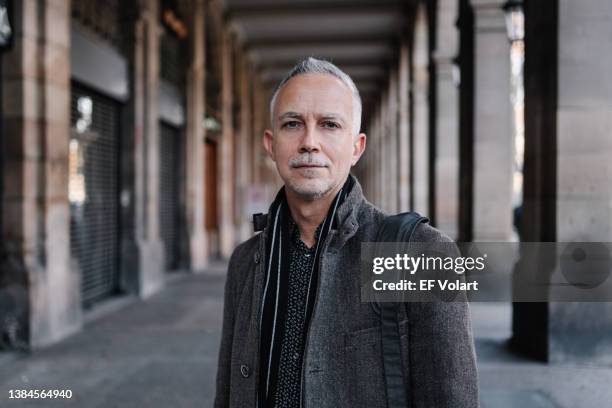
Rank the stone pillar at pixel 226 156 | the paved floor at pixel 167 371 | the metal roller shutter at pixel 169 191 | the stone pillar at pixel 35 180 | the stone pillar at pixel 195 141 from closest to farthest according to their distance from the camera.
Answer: the paved floor at pixel 167 371, the stone pillar at pixel 35 180, the metal roller shutter at pixel 169 191, the stone pillar at pixel 195 141, the stone pillar at pixel 226 156

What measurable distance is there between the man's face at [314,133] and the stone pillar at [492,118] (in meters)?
7.27

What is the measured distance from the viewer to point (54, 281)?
622 centimetres

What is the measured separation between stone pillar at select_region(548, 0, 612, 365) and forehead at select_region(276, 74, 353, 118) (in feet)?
14.7

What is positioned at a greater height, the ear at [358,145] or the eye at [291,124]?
the eye at [291,124]

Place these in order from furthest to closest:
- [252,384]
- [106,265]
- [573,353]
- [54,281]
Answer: [106,265] < [54,281] < [573,353] < [252,384]

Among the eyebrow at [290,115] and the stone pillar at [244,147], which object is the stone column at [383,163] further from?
the eyebrow at [290,115]

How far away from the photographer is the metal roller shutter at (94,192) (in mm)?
7957

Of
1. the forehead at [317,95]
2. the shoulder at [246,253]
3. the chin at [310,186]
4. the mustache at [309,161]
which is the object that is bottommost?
the shoulder at [246,253]

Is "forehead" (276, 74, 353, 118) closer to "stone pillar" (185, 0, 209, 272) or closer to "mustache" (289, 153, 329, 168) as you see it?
"mustache" (289, 153, 329, 168)

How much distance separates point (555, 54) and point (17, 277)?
611cm

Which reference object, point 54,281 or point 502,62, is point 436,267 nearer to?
point 54,281

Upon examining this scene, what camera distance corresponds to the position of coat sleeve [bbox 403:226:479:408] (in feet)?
4.30

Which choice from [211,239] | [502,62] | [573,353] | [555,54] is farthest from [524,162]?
[211,239]

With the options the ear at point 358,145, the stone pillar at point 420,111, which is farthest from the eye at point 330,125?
the stone pillar at point 420,111
